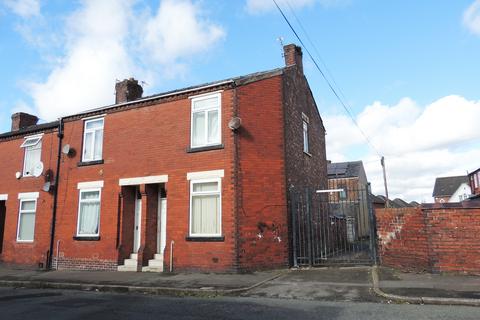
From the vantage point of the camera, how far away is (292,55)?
17.4 m

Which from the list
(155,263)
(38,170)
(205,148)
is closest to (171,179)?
(205,148)

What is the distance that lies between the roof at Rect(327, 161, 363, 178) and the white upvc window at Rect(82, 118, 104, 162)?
979 inches

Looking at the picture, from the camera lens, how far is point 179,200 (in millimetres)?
13711

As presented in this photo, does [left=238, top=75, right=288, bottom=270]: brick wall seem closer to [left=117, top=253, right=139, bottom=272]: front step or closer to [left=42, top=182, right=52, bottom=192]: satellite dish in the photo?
[left=117, top=253, right=139, bottom=272]: front step

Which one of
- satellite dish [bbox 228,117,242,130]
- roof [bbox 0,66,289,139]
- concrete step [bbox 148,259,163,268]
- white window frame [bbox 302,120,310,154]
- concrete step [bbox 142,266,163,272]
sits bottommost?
concrete step [bbox 142,266,163,272]

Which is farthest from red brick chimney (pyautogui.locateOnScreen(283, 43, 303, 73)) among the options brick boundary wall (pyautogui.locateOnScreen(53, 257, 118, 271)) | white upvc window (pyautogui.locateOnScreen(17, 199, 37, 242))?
white upvc window (pyautogui.locateOnScreen(17, 199, 37, 242))

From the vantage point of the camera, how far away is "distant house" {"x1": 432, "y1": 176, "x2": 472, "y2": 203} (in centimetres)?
7081

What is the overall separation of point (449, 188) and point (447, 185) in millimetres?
1429

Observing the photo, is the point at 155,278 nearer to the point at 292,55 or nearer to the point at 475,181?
the point at 292,55

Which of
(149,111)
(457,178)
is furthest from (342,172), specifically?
(457,178)

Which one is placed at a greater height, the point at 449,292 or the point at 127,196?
the point at 127,196

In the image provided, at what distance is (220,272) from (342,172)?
88.3 ft

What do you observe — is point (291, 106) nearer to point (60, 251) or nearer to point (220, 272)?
→ point (220, 272)

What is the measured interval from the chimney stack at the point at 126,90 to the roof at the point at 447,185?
71003mm
